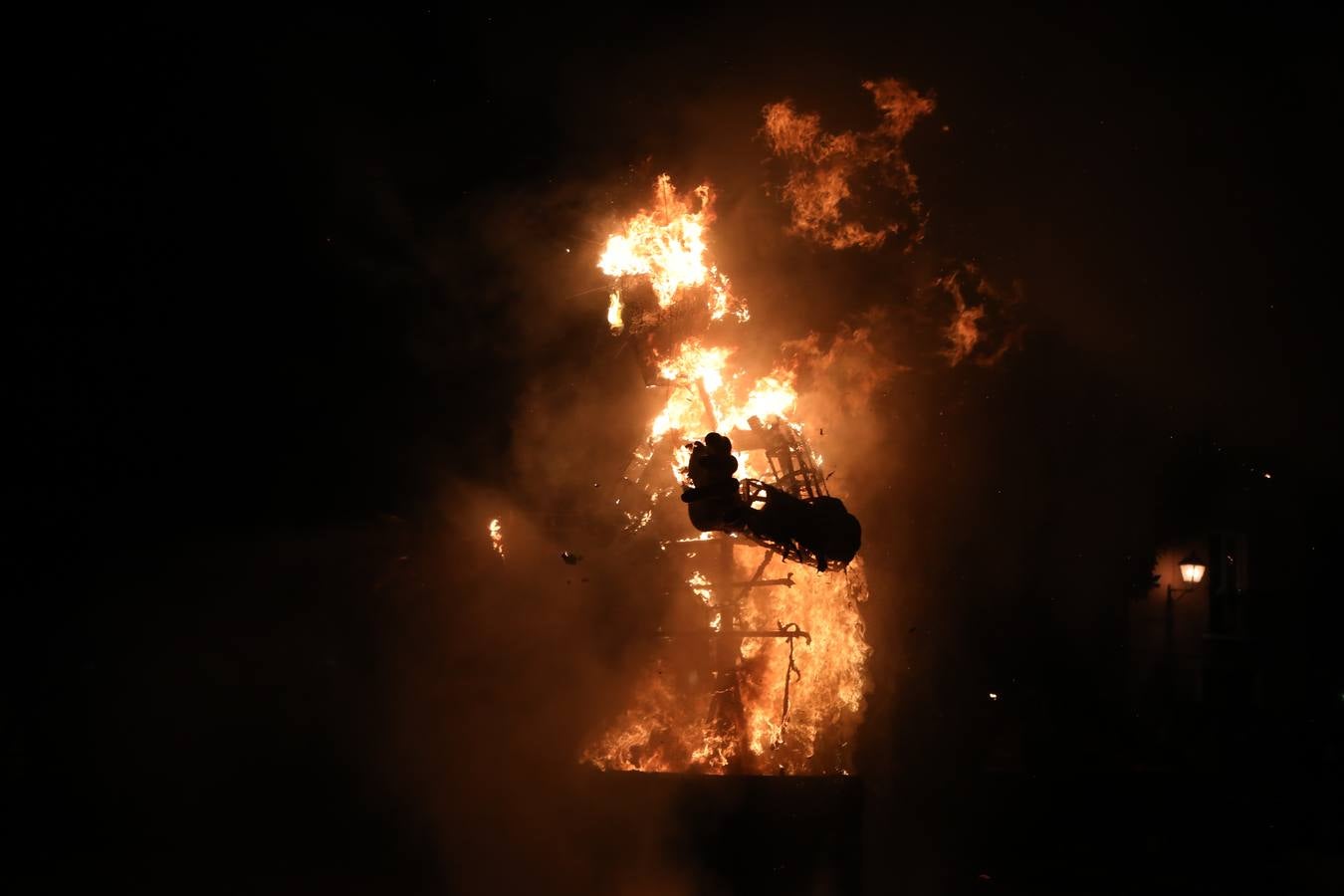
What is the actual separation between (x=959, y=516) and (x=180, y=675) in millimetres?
10757

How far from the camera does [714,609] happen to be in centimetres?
1098

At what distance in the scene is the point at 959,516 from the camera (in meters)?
14.3

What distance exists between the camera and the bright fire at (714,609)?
10.8m

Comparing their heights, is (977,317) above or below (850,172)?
below

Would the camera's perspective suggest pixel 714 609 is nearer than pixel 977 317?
Yes

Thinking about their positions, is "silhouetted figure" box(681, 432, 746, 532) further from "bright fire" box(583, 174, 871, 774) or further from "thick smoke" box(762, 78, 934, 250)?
"thick smoke" box(762, 78, 934, 250)

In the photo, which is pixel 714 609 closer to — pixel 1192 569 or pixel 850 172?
pixel 850 172

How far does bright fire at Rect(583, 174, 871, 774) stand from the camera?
1079 centimetres

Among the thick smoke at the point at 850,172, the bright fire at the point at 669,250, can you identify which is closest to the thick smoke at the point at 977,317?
the thick smoke at the point at 850,172

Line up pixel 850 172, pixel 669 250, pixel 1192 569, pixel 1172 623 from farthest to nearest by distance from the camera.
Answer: pixel 1172 623 < pixel 1192 569 < pixel 850 172 < pixel 669 250

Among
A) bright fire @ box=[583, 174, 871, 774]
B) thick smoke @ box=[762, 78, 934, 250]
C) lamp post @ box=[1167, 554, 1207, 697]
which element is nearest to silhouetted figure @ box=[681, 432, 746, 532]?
bright fire @ box=[583, 174, 871, 774]

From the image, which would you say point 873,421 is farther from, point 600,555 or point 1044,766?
point 1044,766

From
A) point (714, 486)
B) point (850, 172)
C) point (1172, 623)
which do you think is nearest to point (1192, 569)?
point (1172, 623)

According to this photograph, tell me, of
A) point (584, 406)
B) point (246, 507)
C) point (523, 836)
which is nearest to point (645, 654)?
point (523, 836)
